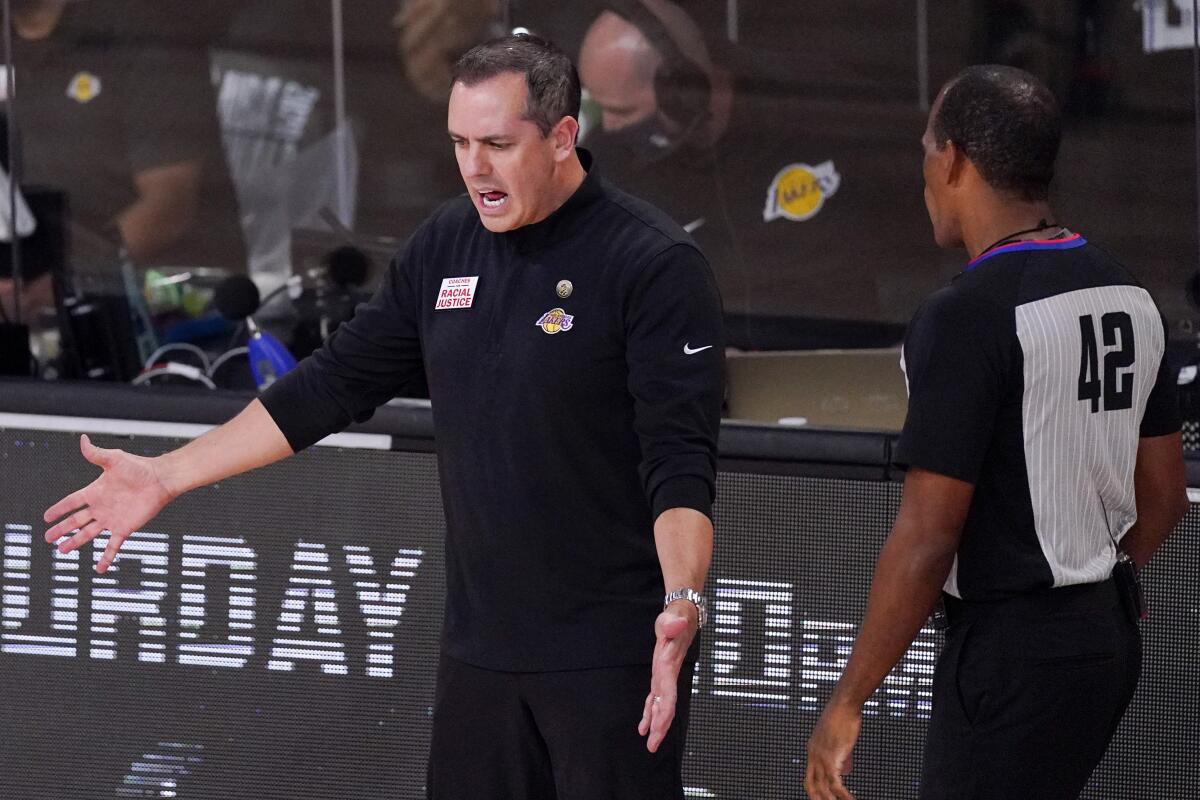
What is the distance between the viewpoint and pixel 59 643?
12.4ft

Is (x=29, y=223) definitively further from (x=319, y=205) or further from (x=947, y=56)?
(x=947, y=56)

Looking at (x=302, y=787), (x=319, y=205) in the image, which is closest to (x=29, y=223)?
(x=319, y=205)

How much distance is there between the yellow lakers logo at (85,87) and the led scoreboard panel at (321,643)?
74.3 inches

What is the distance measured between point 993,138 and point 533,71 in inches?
29.0

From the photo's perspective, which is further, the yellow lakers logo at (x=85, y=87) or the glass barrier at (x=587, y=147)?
the yellow lakers logo at (x=85, y=87)

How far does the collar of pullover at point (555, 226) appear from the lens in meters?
2.91

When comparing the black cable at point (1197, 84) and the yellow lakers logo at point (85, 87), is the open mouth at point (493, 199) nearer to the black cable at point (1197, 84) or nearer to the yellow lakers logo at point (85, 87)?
the black cable at point (1197, 84)

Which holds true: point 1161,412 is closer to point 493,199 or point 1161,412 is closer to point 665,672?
point 665,672

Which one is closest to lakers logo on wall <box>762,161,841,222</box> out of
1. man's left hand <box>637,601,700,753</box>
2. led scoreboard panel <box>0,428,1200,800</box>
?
led scoreboard panel <box>0,428,1200,800</box>

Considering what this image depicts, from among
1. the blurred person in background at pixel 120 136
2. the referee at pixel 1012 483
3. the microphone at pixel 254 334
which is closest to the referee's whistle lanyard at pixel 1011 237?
the referee at pixel 1012 483

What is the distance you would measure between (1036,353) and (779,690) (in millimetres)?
1275

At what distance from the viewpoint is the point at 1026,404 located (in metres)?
2.65

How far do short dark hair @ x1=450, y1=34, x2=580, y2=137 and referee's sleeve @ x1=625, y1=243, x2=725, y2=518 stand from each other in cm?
30

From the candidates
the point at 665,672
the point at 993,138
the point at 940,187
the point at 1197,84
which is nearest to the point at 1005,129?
the point at 993,138
